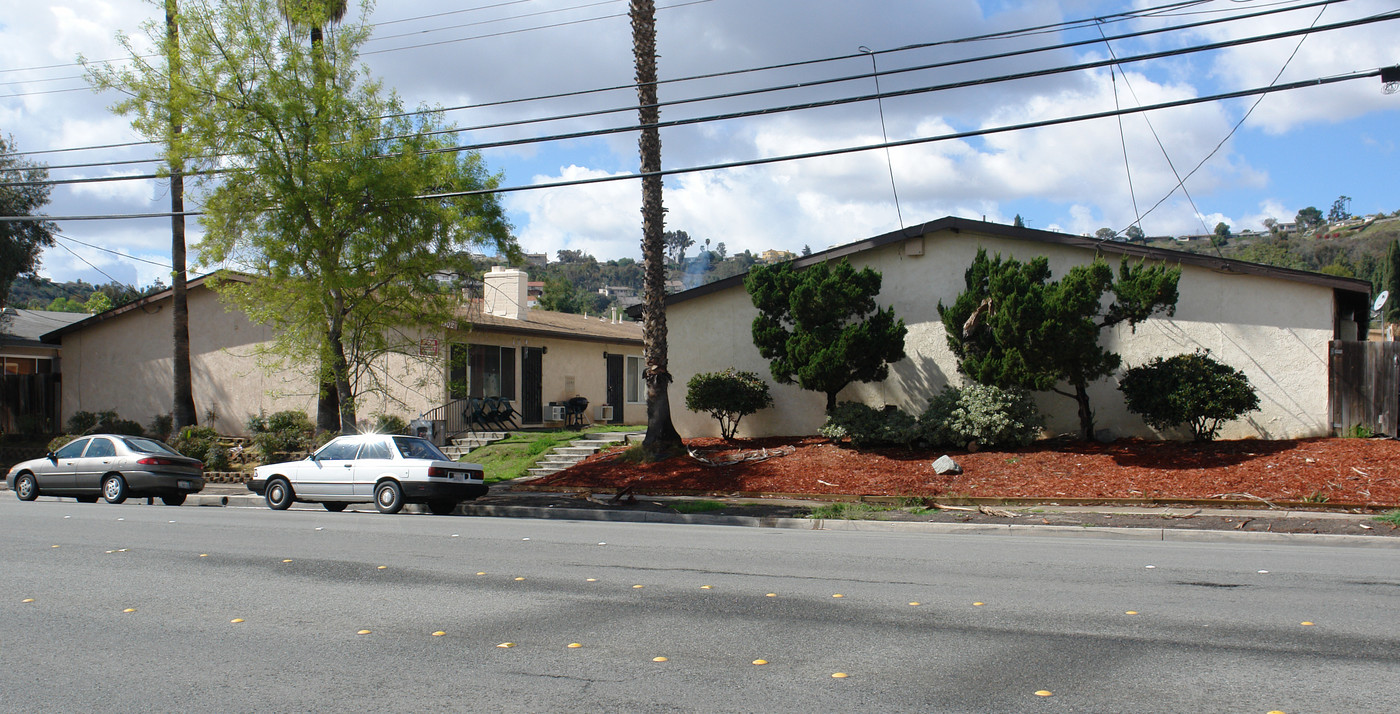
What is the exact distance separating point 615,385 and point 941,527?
18977 mm

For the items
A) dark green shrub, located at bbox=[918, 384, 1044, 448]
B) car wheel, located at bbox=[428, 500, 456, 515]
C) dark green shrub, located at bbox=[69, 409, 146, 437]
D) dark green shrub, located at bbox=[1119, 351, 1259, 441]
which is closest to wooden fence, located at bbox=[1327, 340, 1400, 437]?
dark green shrub, located at bbox=[1119, 351, 1259, 441]

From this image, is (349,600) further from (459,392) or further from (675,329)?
(459,392)

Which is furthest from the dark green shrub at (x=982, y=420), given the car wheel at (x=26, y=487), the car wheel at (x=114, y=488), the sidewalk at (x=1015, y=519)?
the car wheel at (x=26, y=487)

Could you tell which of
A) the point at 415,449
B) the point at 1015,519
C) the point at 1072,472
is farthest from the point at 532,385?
the point at 1015,519

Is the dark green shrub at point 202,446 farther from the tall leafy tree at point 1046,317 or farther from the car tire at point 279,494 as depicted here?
the tall leafy tree at point 1046,317

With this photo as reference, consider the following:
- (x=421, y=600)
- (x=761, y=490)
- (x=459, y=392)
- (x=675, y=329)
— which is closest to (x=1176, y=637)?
(x=421, y=600)

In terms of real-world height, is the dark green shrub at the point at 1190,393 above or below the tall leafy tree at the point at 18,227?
below

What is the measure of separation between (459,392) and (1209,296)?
56.5 ft

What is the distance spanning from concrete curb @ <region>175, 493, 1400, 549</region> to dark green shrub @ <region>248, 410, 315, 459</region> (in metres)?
7.78

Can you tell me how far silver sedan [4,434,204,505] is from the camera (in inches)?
717

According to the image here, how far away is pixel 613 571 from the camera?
368 inches

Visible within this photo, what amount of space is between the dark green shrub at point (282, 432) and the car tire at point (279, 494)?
519 cm

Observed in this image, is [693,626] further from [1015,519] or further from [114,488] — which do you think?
[114,488]

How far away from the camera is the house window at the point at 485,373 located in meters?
25.0
